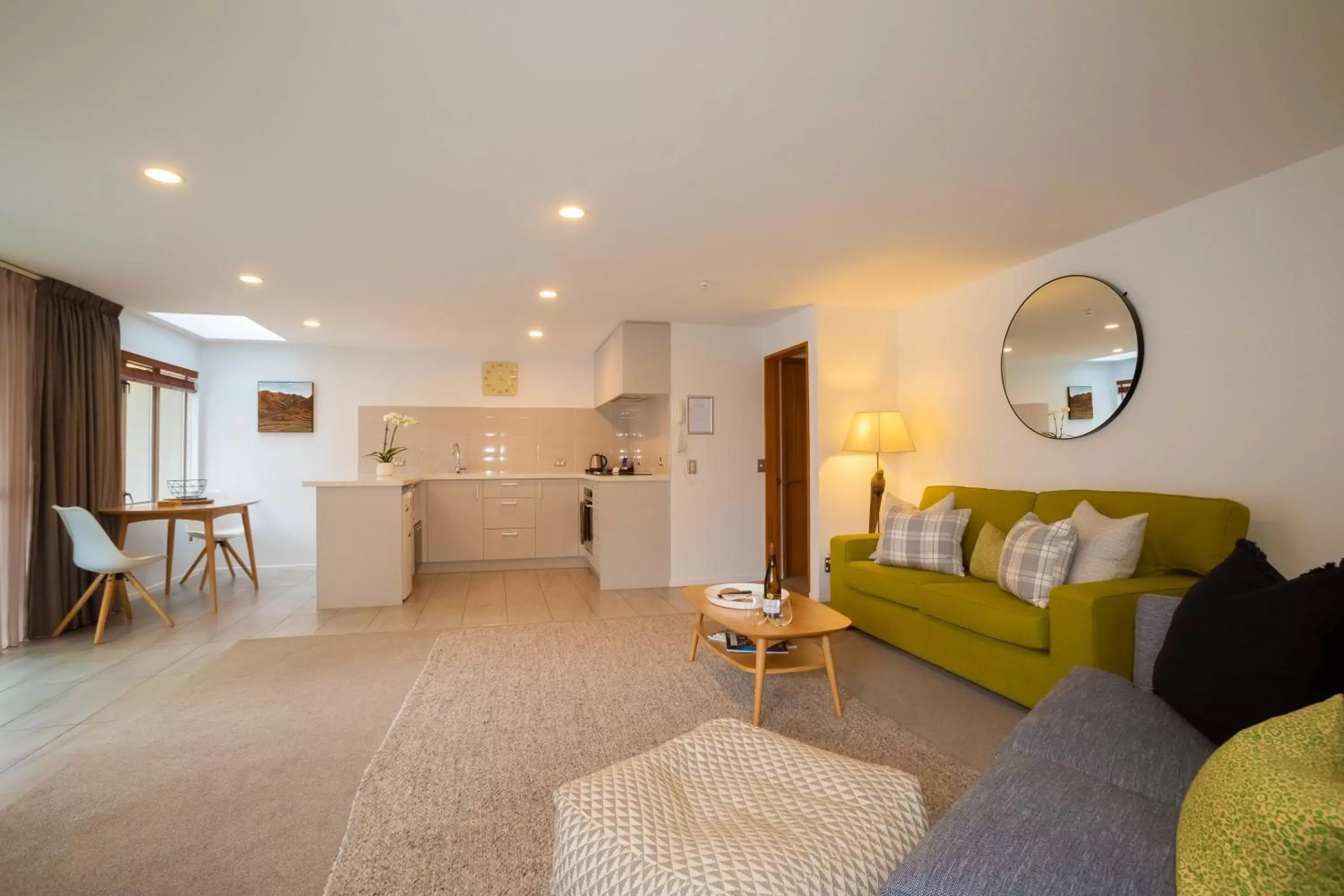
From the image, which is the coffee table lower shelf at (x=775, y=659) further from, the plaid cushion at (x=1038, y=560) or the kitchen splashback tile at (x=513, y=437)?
the kitchen splashback tile at (x=513, y=437)

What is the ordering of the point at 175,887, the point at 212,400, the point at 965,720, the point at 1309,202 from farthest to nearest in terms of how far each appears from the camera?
the point at 212,400 < the point at 965,720 < the point at 1309,202 < the point at 175,887

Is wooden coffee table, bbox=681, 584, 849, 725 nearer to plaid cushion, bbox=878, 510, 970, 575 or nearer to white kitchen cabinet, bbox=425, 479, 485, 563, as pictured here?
plaid cushion, bbox=878, 510, 970, 575

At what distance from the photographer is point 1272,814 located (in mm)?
746

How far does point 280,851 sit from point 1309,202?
4393mm

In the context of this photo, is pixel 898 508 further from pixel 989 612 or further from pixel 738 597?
pixel 738 597

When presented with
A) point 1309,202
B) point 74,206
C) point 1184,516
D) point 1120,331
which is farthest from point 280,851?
point 1309,202

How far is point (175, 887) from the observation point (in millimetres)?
1657

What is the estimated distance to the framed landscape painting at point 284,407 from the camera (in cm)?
639

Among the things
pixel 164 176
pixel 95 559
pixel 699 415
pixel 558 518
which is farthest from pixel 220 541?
pixel 699 415

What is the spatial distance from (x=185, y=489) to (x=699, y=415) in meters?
4.34

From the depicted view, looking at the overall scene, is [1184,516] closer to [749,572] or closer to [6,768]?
[749,572]

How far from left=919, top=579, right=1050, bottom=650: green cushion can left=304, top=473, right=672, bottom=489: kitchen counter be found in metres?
2.71

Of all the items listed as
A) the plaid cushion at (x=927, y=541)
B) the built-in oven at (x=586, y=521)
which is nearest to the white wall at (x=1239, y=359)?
the plaid cushion at (x=927, y=541)

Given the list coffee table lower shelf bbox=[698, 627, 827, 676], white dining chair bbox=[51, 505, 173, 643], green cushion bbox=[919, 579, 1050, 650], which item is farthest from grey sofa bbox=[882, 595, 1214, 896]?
white dining chair bbox=[51, 505, 173, 643]
